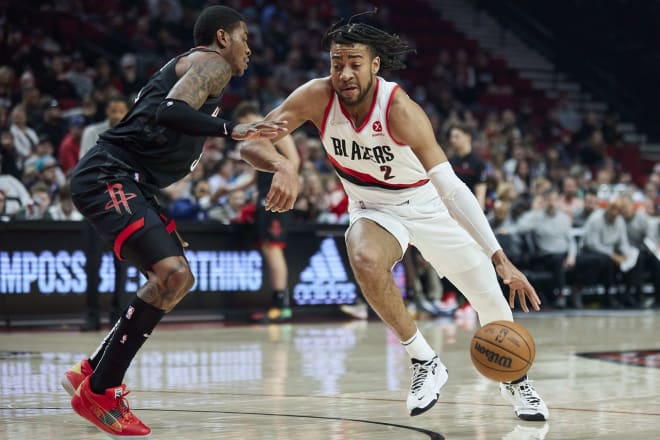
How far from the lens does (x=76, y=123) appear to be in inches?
562

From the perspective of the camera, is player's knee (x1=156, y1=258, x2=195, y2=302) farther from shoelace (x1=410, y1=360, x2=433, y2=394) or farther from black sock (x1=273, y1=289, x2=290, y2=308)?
black sock (x1=273, y1=289, x2=290, y2=308)

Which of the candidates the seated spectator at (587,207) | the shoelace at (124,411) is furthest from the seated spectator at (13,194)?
the seated spectator at (587,207)

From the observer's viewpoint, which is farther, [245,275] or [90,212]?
[245,275]

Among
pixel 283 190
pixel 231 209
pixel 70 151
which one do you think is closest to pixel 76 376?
pixel 283 190

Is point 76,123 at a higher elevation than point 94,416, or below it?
higher

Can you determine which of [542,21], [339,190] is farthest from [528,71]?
[339,190]

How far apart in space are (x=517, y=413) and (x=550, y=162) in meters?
14.9

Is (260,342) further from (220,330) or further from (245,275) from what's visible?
(245,275)

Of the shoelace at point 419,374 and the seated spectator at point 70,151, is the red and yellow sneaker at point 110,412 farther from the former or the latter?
the seated spectator at point 70,151

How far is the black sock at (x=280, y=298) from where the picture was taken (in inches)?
483

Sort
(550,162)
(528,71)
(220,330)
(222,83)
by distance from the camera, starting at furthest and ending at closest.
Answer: (528,71) < (550,162) < (220,330) < (222,83)

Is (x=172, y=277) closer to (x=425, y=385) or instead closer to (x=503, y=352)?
(x=425, y=385)

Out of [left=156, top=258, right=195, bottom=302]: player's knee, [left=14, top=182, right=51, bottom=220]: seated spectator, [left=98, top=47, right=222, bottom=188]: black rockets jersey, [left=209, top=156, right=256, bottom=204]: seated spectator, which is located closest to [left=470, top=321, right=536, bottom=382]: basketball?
[left=156, top=258, right=195, bottom=302]: player's knee

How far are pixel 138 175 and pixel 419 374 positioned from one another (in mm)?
1799
